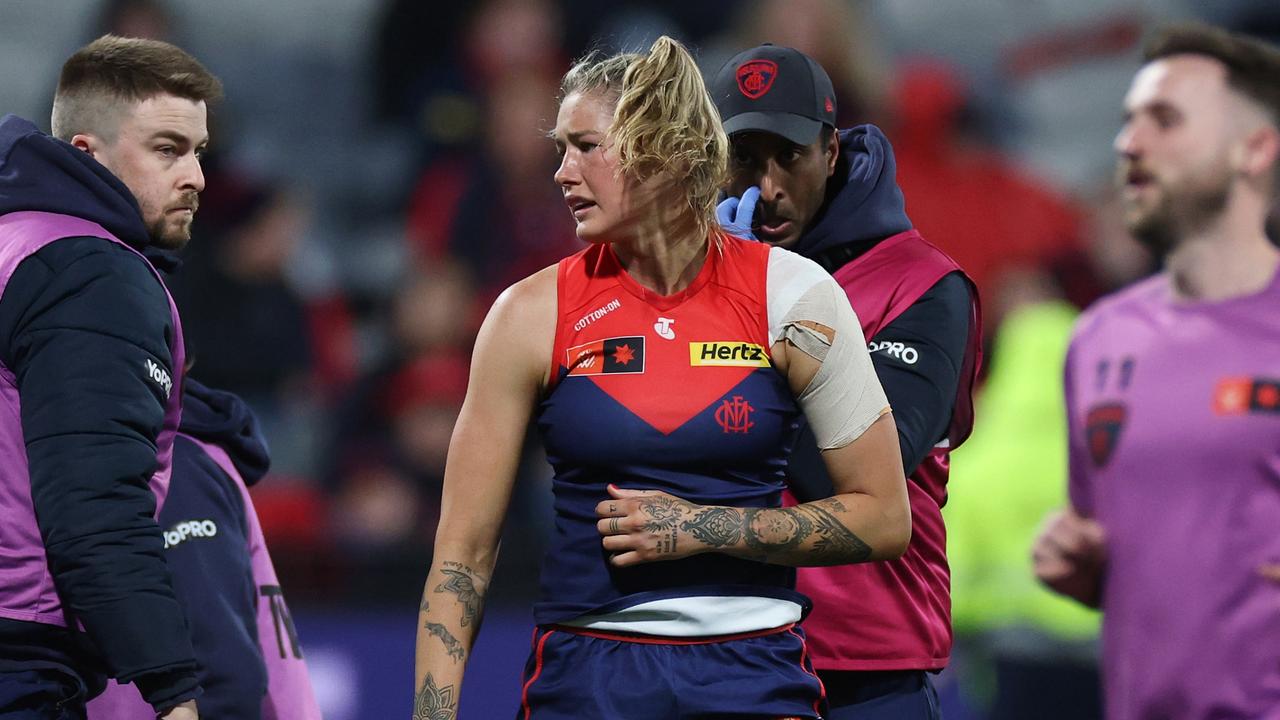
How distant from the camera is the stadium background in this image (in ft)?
24.7

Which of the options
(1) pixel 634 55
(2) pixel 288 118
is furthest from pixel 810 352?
(2) pixel 288 118

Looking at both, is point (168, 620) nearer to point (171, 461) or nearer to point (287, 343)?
point (171, 461)

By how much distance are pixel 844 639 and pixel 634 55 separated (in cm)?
137

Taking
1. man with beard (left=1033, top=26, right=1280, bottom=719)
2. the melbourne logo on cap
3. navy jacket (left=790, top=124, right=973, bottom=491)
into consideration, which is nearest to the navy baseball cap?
the melbourne logo on cap

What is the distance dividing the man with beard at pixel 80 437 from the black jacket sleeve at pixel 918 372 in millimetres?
1306

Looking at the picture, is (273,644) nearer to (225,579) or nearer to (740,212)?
(225,579)

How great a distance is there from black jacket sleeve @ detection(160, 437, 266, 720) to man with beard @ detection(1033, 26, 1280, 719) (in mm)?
1751

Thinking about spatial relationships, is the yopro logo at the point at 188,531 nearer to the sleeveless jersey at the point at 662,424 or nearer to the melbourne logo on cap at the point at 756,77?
the sleeveless jersey at the point at 662,424

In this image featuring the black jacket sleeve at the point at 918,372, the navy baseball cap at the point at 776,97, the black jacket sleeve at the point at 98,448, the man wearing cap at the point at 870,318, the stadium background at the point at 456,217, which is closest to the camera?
the black jacket sleeve at the point at 98,448

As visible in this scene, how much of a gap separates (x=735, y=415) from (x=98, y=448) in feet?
3.76

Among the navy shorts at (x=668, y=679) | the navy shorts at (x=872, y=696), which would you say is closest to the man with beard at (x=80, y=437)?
the navy shorts at (x=668, y=679)

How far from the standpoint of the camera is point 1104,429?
349 centimetres

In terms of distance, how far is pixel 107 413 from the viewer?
2.92m

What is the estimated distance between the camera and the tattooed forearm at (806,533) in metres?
2.97
